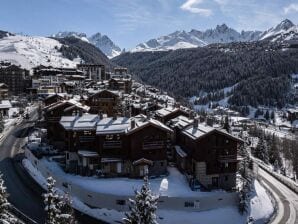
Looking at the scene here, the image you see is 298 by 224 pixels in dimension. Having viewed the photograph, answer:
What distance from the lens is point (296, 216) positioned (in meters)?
53.8

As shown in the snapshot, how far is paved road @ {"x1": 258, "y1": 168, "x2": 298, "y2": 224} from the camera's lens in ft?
172

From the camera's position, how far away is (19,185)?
5556 centimetres

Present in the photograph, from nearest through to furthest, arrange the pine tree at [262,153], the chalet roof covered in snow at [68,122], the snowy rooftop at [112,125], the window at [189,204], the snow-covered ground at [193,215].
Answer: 1. the snow-covered ground at [193,215]
2. the window at [189,204]
3. the snowy rooftop at [112,125]
4. the chalet roof covered in snow at [68,122]
5. the pine tree at [262,153]

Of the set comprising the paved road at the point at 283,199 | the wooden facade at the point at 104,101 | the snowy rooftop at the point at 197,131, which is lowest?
the paved road at the point at 283,199

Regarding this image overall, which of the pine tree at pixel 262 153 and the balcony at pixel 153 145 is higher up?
the balcony at pixel 153 145

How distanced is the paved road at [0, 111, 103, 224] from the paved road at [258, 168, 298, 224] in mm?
24415

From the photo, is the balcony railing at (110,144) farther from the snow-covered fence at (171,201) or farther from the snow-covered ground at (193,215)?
the snow-covered fence at (171,201)

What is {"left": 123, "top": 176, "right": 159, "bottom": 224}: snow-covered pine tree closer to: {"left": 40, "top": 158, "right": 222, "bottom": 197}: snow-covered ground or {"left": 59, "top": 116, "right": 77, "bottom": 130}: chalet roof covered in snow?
{"left": 40, "top": 158, "right": 222, "bottom": 197}: snow-covered ground

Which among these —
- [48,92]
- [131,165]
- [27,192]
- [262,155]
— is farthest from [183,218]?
[48,92]

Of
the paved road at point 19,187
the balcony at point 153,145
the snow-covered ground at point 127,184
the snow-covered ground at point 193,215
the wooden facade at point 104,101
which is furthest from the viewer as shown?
the wooden facade at point 104,101

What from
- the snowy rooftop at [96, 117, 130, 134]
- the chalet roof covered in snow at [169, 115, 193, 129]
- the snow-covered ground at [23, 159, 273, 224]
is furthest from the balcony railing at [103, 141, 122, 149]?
the chalet roof covered in snow at [169, 115, 193, 129]

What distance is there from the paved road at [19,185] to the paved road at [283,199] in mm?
24415

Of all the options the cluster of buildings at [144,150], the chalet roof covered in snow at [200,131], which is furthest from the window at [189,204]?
the chalet roof covered in snow at [200,131]

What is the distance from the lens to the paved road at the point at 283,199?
52.5m
